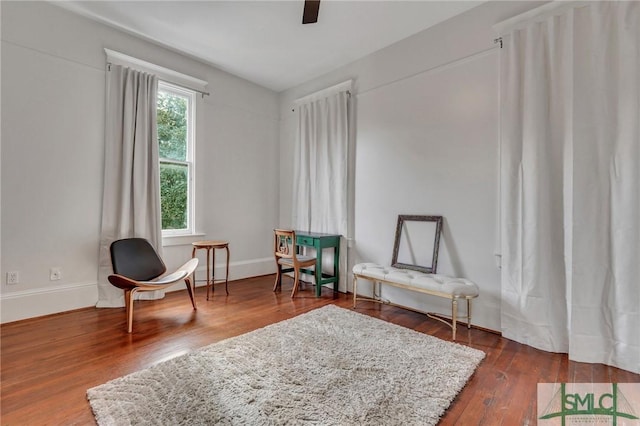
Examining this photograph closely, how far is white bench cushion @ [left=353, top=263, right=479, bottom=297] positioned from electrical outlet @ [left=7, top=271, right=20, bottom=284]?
11.1 feet

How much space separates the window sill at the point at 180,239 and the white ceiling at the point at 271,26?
8.07ft

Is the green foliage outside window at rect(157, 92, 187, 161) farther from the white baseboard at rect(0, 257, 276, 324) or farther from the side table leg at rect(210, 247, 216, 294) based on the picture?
the white baseboard at rect(0, 257, 276, 324)

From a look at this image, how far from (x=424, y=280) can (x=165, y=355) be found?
2.28m

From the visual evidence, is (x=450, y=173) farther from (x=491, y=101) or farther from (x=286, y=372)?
(x=286, y=372)

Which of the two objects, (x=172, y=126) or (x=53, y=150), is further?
(x=172, y=126)

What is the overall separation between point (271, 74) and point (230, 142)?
1.22 meters

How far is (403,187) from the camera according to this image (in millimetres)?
3471

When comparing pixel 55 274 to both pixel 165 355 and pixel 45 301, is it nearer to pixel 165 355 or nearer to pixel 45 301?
pixel 45 301

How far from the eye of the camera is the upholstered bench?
2570 mm

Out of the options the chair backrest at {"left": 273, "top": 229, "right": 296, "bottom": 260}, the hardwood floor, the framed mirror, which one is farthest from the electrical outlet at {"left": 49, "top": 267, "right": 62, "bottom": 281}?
the framed mirror

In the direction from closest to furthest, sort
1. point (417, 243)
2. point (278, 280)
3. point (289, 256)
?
point (417, 243), point (289, 256), point (278, 280)

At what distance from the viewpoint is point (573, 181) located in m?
2.25

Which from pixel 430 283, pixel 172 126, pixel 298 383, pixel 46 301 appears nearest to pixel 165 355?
pixel 298 383

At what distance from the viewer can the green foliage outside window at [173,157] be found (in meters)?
3.89
